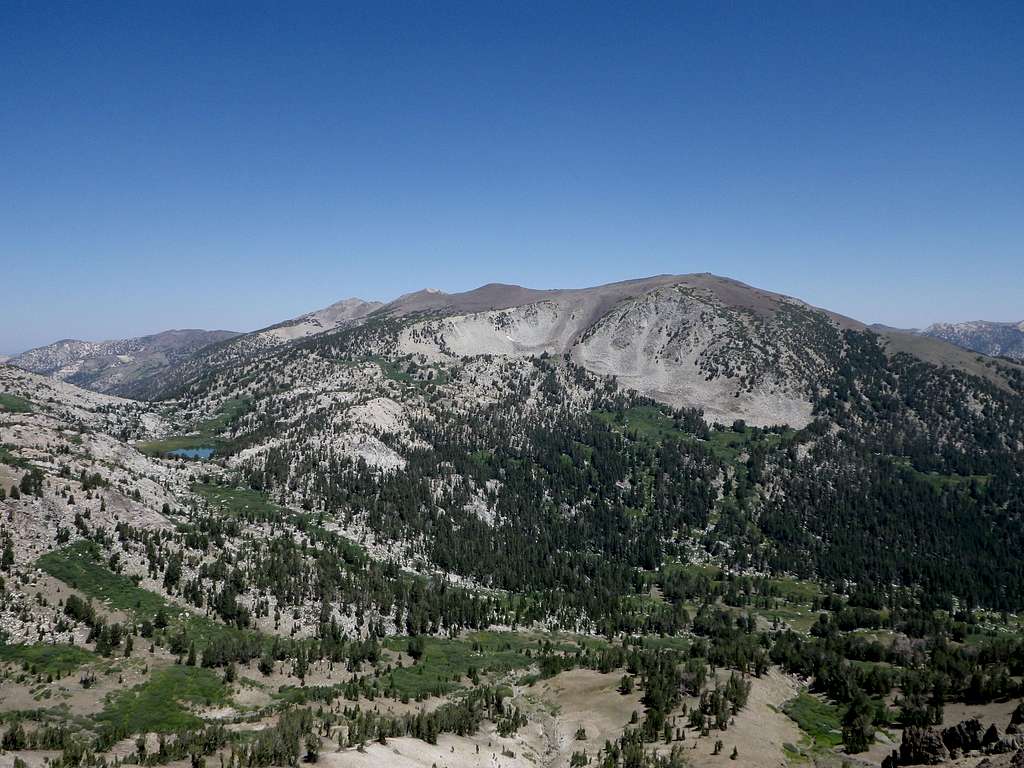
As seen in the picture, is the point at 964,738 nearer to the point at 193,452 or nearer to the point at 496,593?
the point at 496,593

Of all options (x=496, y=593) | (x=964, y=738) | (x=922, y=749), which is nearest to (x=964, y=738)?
(x=964, y=738)

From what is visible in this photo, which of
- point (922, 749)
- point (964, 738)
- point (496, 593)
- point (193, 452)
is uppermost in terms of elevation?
point (193, 452)

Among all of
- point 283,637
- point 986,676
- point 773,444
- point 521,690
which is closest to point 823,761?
point 986,676

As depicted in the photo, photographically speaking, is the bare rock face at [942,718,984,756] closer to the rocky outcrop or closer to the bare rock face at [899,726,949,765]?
the rocky outcrop

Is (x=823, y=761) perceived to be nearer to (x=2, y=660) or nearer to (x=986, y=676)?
(x=986, y=676)

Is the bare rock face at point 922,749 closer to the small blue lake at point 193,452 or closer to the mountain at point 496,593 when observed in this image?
the mountain at point 496,593

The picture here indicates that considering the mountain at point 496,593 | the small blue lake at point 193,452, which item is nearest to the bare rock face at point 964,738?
the mountain at point 496,593

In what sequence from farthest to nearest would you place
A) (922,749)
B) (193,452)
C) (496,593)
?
(193,452), (496,593), (922,749)

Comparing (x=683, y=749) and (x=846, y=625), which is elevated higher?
(x=683, y=749)
